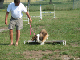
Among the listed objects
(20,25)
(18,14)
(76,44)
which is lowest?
(76,44)

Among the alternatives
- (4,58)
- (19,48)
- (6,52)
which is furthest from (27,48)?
(4,58)

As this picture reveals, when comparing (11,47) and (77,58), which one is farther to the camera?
(11,47)

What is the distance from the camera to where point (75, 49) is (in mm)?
6379

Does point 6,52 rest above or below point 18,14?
below

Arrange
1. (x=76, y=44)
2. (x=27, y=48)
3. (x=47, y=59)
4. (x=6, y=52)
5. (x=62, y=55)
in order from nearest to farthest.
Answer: (x=47, y=59) < (x=62, y=55) < (x=6, y=52) < (x=27, y=48) < (x=76, y=44)

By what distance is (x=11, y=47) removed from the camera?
6.86m

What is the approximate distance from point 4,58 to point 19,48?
3.91 ft

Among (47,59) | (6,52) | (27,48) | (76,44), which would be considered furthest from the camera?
(76,44)

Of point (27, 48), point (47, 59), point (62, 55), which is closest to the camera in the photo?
point (47, 59)

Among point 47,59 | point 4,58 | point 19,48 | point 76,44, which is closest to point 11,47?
point 19,48

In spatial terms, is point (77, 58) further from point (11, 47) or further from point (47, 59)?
point (11, 47)

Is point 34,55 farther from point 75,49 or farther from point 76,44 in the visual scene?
point 76,44

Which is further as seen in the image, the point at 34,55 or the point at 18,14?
the point at 18,14

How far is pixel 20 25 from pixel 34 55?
1683 millimetres
